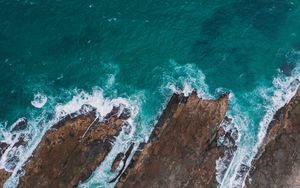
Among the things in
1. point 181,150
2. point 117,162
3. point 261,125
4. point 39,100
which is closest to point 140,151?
point 117,162

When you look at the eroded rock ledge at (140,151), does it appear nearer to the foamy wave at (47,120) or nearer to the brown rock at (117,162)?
the brown rock at (117,162)

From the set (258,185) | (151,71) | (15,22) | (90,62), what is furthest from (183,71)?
(15,22)

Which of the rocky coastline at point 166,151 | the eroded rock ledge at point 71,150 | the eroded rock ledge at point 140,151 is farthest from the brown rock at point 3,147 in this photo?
the eroded rock ledge at point 71,150

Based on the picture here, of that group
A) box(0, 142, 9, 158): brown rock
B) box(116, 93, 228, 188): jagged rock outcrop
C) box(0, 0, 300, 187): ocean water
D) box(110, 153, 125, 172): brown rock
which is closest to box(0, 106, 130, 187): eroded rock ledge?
box(0, 0, 300, 187): ocean water

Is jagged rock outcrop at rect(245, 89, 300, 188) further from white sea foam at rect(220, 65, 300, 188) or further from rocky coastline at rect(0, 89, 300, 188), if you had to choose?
white sea foam at rect(220, 65, 300, 188)

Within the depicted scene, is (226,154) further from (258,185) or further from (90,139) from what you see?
(90,139)

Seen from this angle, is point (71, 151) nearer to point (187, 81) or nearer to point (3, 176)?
point (3, 176)
